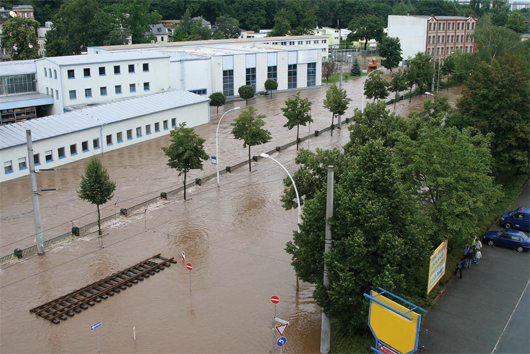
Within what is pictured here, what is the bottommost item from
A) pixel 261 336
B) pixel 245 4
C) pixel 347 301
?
→ pixel 261 336

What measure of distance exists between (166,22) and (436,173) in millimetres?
122160

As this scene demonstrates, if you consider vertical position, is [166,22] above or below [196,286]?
above

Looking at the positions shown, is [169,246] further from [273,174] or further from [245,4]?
[245,4]

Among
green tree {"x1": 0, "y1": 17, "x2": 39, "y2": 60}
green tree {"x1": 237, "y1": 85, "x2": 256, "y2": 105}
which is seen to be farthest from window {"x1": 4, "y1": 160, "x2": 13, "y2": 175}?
green tree {"x1": 0, "y1": 17, "x2": 39, "y2": 60}

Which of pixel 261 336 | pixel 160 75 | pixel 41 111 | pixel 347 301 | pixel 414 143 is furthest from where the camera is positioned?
pixel 160 75

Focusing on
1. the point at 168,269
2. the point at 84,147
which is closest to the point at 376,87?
the point at 84,147

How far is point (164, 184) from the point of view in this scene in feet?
125

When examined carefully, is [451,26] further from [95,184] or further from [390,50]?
[95,184]

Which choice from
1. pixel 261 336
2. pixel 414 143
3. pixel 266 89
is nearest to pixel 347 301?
pixel 261 336

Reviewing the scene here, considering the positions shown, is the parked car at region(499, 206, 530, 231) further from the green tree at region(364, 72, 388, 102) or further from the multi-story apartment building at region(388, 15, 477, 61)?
the multi-story apartment building at region(388, 15, 477, 61)

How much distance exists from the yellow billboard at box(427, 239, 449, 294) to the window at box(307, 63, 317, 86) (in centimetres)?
5849

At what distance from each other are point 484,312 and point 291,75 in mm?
58410

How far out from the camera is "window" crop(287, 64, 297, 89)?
7612 centimetres

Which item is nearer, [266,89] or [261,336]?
[261,336]
